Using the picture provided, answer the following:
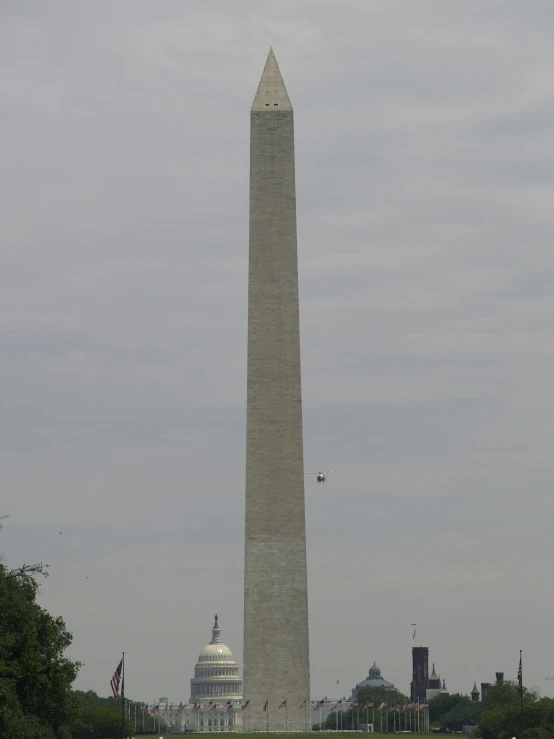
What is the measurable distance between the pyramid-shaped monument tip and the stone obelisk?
1.06 metres

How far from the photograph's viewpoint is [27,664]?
4900 centimetres

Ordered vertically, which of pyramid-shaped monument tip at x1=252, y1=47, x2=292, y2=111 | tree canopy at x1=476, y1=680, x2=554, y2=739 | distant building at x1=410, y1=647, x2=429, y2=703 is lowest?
tree canopy at x1=476, y1=680, x2=554, y2=739

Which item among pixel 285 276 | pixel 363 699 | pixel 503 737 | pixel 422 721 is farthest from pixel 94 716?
pixel 363 699

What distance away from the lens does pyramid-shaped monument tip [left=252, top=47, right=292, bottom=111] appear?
254 feet

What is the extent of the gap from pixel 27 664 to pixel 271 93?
36370 mm

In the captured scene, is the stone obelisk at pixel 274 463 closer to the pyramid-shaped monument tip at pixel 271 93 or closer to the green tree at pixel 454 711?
the pyramid-shaped monument tip at pixel 271 93

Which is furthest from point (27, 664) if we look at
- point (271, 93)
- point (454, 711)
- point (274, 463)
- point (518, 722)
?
point (454, 711)

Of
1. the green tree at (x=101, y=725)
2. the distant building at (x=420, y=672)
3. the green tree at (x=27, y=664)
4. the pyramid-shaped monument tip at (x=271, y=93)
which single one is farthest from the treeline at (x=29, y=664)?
the distant building at (x=420, y=672)

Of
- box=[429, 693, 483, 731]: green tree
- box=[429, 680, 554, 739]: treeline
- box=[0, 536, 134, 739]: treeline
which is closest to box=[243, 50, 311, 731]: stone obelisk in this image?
box=[429, 680, 554, 739]: treeline

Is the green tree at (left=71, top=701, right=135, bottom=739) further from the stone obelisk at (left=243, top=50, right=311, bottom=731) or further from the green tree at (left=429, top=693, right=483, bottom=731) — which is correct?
the green tree at (left=429, top=693, right=483, bottom=731)

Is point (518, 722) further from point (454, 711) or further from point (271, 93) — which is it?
point (454, 711)

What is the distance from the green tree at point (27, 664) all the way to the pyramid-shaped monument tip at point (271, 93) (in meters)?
30.1

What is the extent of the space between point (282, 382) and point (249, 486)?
15.8 feet

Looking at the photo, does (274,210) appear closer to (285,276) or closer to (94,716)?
(285,276)
